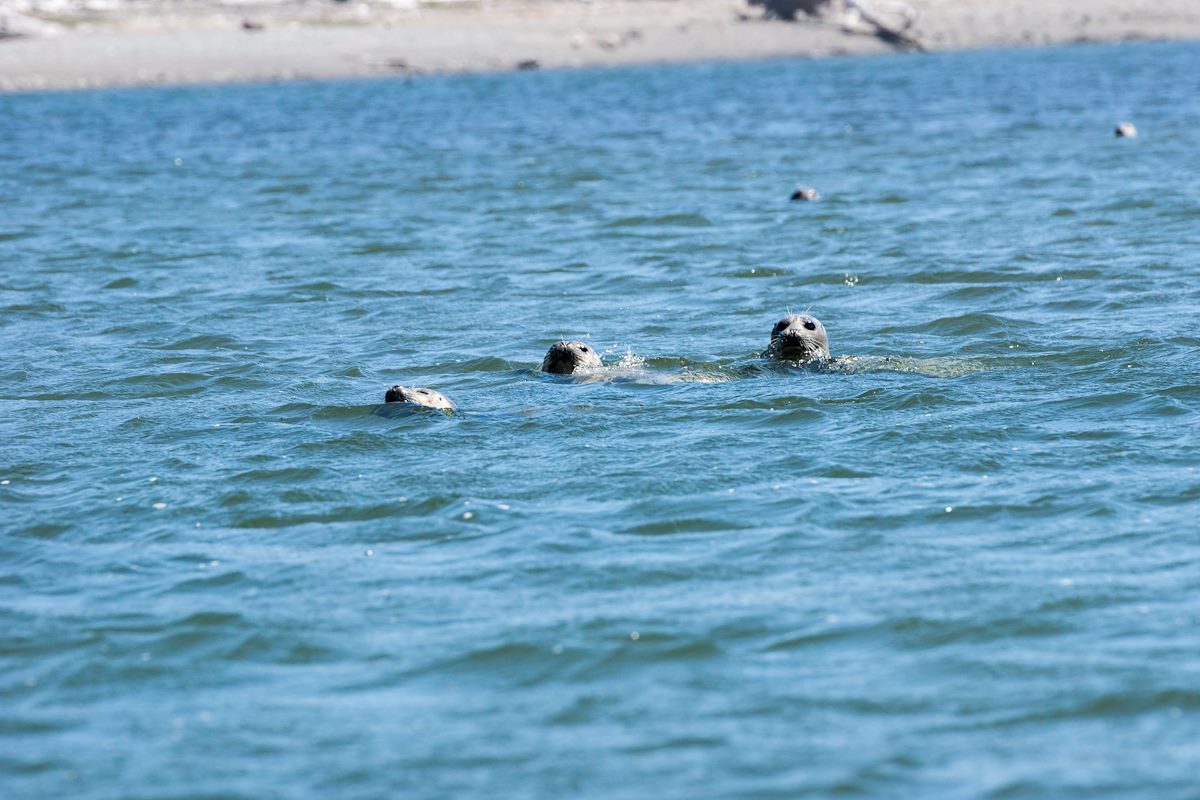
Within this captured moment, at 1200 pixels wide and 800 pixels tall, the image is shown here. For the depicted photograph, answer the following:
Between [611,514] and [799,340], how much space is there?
3.83m

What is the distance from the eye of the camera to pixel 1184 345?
12828 millimetres

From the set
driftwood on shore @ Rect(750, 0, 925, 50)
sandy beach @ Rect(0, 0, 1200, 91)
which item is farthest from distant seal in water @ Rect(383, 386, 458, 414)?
driftwood on shore @ Rect(750, 0, 925, 50)

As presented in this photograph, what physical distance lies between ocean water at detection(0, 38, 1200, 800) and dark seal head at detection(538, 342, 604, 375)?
0.69 ft

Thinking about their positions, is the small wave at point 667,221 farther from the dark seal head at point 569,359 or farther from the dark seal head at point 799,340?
the dark seal head at point 569,359

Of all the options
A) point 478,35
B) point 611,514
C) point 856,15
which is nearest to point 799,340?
point 611,514

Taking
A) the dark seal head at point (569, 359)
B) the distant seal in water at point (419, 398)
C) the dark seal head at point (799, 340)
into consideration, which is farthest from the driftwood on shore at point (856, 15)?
the distant seal in water at point (419, 398)

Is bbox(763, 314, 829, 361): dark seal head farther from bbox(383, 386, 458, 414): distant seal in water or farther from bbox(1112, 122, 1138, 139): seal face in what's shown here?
bbox(1112, 122, 1138, 139): seal face

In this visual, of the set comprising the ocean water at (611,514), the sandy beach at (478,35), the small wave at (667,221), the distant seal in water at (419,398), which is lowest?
the small wave at (667,221)

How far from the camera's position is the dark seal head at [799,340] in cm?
1244

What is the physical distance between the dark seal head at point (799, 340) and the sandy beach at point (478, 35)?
46786 millimetres

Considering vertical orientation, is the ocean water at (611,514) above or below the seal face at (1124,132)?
below

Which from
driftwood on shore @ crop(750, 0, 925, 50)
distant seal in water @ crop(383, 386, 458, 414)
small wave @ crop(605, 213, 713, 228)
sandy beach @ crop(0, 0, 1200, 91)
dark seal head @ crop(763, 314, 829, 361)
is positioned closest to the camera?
distant seal in water @ crop(383, 386, 458, 414)

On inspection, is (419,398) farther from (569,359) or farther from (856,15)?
(856,15)

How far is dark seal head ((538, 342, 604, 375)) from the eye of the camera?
1253 centimetres
